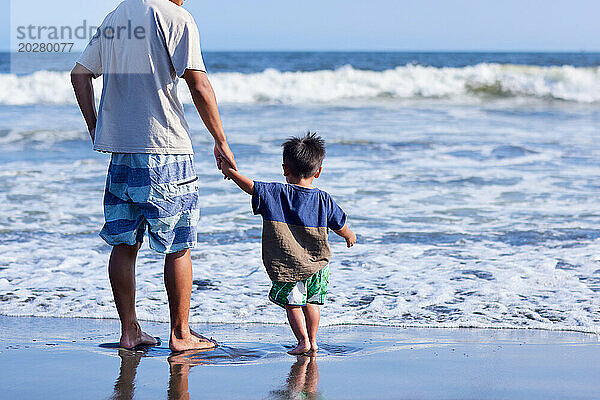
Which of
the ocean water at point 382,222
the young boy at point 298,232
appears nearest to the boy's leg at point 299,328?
the young boy at point 298,232

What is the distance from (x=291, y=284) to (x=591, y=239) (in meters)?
3.44

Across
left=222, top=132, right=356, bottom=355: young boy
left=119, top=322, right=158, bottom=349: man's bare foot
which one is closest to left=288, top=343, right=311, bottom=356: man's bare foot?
left=222, top=132, right=356, bottom=355: young boy

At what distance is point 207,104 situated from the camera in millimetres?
2824

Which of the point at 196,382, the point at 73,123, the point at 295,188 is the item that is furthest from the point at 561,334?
the point at 73,123

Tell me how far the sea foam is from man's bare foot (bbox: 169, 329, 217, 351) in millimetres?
16820

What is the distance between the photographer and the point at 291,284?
3053 mm

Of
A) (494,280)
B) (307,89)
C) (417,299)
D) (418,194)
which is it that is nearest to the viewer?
(417,299)

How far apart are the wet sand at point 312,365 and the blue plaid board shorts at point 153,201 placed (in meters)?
0.50

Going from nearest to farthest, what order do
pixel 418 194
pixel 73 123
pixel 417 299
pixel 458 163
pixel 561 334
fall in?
pixel 561 334
pixel 417 299
pixel 418 194
pixel 458 163
pixel 73 123

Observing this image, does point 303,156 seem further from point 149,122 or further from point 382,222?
point 382,222

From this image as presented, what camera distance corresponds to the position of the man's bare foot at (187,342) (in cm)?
305

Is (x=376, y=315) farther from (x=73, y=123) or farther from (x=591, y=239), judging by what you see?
(x=73, y=123)

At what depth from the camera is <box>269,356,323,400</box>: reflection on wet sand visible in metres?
2.51

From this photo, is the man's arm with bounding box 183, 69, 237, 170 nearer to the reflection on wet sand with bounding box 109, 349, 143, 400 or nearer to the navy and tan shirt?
the navy and tan shirt
